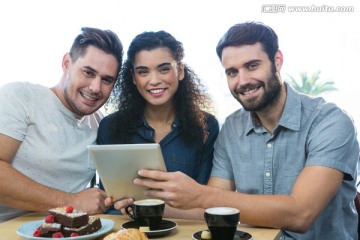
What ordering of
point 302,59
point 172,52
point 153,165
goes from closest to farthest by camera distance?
point 153,165 → point 172,52 → point 302,59

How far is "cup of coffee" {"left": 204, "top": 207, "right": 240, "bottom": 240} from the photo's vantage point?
1.12 m

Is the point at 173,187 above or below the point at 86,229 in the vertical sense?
above

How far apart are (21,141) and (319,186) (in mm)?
1174

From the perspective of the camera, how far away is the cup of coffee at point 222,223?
112 centimetres

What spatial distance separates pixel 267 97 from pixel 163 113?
59 cm

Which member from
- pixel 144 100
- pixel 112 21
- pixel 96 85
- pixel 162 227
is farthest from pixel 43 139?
pixel 112 21

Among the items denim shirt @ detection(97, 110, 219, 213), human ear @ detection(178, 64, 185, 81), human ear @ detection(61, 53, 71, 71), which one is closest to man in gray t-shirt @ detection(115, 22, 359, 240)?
denim shirt @ detection(97, 110, 219, 213)

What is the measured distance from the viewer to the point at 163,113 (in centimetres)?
214

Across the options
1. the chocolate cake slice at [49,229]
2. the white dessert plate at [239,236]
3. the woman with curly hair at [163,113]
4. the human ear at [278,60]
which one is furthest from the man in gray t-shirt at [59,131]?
the human ear at [278,60]

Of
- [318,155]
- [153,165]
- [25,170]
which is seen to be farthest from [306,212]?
[25,170]

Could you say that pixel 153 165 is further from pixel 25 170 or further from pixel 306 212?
pixel 25 170

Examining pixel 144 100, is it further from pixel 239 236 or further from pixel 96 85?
pixel 239 236

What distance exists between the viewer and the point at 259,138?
5.76 feet

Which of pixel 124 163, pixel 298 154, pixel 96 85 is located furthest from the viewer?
pixel 96 85
